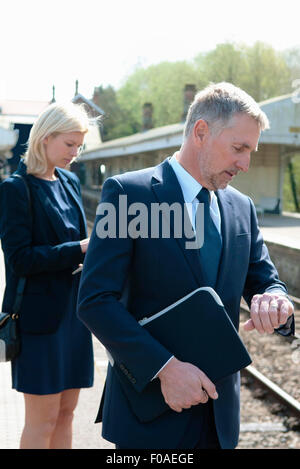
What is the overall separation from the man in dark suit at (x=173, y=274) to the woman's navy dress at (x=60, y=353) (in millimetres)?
842

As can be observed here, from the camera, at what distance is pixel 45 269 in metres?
2.93

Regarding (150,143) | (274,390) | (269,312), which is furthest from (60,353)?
(150,143)

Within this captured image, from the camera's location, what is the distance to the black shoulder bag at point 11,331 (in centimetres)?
289

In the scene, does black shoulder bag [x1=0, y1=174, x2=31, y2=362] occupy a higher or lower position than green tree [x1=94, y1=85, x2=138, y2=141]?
lower

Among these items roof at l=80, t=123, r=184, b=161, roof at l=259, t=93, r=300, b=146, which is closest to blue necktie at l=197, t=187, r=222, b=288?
roof at l=80, t=123, r=184, b=161

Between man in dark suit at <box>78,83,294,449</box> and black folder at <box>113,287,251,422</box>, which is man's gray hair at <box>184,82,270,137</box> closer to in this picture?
man in dark suit at <box>78,83,294,449</box>

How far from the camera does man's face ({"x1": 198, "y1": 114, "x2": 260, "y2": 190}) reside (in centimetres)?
206

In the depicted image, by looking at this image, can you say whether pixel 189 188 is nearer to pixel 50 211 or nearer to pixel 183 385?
pixel 183 385

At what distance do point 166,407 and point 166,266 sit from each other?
0.45 meters

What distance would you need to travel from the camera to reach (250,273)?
7.70 feet

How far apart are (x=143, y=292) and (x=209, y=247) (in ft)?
0.89

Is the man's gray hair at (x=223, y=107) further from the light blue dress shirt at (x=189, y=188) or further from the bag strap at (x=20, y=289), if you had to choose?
the bag strap at (x=20, y=289)

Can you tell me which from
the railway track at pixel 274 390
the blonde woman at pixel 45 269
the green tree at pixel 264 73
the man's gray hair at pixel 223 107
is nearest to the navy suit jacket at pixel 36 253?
the blonde woman at pixel 45 269
